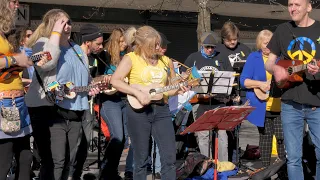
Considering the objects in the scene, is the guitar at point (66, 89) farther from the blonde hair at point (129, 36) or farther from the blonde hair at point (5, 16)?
the blonde hair at point (129, 36)

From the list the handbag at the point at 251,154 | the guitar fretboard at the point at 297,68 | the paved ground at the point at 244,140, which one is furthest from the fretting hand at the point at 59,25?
the handbag at the point at 251,154

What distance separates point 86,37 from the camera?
23.4 feet

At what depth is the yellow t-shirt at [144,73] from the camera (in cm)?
581

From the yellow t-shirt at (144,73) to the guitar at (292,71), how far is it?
4.26 feet

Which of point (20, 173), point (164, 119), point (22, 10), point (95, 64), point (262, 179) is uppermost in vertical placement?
point (22, 10)

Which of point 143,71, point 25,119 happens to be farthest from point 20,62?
point 143,71

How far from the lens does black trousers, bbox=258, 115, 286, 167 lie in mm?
7418

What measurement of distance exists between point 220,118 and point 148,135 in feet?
3.40

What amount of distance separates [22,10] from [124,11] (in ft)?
12.6

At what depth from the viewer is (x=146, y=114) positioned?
19.0 feet

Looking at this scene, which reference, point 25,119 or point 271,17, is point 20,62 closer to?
point 25,119

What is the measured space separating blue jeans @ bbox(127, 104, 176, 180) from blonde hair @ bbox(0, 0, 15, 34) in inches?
67.1

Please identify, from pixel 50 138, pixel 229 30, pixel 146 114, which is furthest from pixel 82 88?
pixel 229 30

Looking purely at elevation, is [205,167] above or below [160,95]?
below
